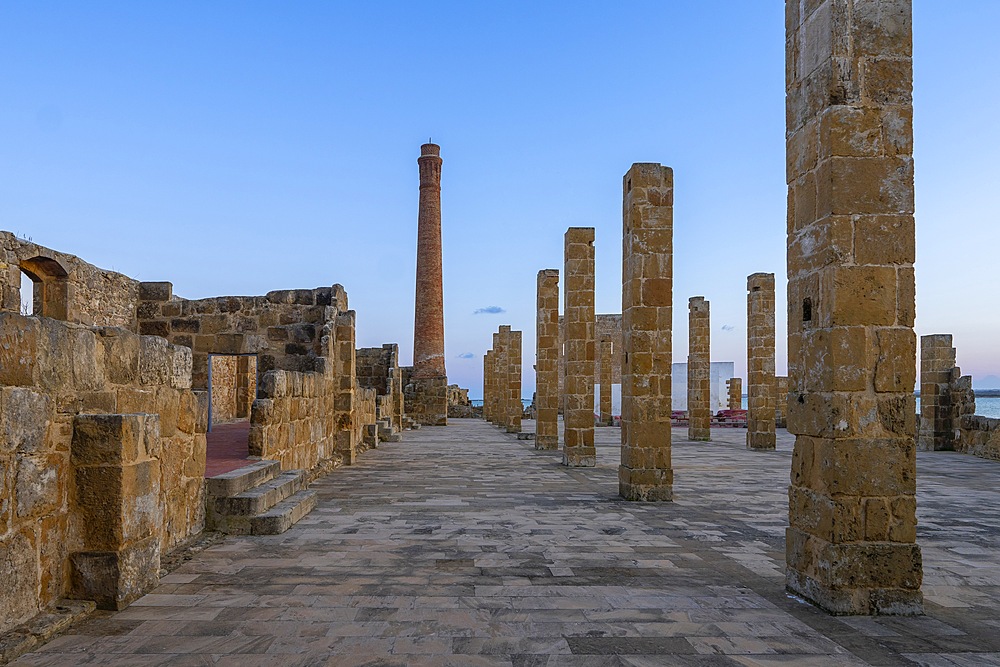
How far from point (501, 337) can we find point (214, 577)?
21833 mm

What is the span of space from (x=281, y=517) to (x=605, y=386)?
2158 cm

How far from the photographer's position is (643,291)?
27.6ft

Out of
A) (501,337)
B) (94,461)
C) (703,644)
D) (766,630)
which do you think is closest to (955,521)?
(766,630)

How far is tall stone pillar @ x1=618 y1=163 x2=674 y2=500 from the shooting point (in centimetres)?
816

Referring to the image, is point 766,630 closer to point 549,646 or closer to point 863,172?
point 549,646

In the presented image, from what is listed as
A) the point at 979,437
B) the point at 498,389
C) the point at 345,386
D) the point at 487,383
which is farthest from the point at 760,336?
the point at 487,383

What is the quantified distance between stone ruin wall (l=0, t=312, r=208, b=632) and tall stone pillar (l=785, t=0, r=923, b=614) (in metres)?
4.23

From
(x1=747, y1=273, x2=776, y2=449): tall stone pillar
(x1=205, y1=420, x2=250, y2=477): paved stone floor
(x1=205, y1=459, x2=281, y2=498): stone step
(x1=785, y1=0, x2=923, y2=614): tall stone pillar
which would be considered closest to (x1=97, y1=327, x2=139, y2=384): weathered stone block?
(x1=205, y1=459, x2=281, y2=498): stone step

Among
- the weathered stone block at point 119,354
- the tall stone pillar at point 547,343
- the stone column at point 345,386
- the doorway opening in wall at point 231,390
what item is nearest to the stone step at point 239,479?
the weathered stone block at point 119,354

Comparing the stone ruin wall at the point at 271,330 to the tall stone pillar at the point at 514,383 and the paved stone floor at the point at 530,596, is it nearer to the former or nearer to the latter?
the paved stone floor at the point at 530,596

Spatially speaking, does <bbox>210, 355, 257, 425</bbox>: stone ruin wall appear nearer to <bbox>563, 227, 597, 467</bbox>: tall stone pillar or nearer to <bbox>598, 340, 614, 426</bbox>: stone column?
<bbox>563, 227, 597, 467</bbox>: tall stone pillar

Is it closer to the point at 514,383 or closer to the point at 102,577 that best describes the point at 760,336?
the point at 514,383

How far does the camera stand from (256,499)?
594 cm

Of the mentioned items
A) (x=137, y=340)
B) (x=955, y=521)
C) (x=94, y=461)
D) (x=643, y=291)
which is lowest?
(x=955, y=521)
